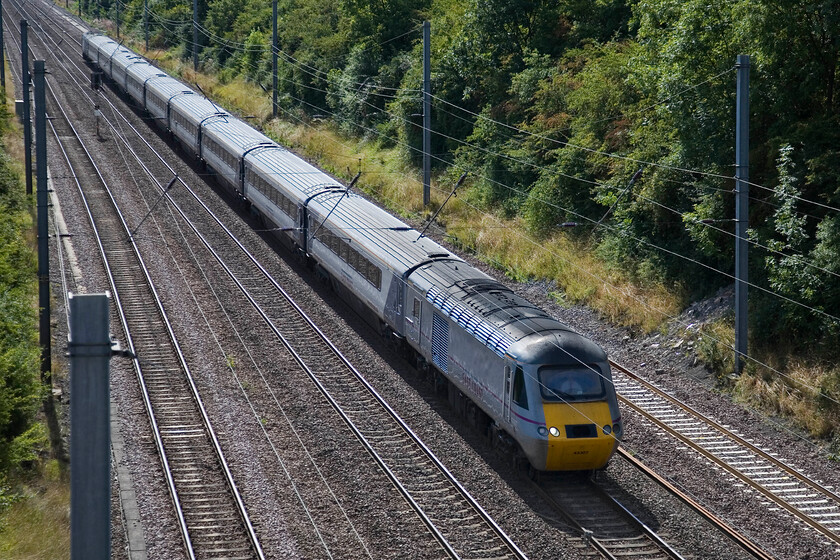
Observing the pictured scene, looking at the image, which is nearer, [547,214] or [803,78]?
[803,78]

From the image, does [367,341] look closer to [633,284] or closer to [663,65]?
[633,284]

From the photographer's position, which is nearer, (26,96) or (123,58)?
(26,96)

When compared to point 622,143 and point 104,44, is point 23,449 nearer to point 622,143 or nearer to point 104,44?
point 622,143

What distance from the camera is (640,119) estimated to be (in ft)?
92.4

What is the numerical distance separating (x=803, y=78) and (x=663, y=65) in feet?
12.6

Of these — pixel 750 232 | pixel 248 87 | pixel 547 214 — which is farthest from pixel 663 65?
pixel 248 87

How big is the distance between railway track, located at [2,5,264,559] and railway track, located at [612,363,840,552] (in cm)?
878

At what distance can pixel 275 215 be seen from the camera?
3131cm

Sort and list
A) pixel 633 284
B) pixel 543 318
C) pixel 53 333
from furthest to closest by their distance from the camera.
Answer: pixel 633 284
pixel 53 333
pixel 543 318

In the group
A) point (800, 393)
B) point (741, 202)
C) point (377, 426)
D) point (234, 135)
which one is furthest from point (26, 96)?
point (800, 393)

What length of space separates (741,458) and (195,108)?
3146cm

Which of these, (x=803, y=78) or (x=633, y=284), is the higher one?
(x=803, y=78)

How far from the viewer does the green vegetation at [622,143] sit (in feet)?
69.4

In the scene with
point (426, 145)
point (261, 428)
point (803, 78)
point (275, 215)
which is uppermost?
point (803, 78)
